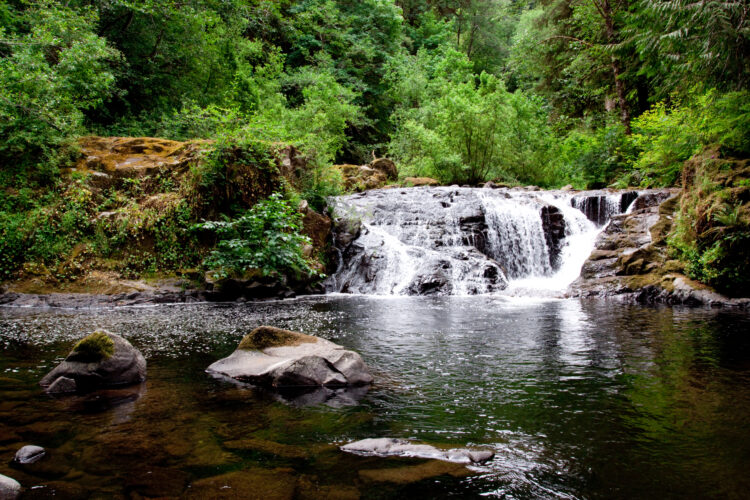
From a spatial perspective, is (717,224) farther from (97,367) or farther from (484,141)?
(484,141)

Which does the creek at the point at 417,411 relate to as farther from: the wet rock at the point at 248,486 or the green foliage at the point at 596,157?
the green foliage at the point at 596,157

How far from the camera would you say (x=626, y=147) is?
2008 centimetres

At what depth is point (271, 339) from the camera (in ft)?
16.8

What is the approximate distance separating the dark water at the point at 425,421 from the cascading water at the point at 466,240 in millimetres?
6091

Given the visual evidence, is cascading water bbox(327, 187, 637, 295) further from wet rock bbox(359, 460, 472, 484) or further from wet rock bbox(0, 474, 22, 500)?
wet rock bbox(0, 474, 22, 500)

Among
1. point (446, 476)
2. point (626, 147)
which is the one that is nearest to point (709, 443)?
point (446, 476)

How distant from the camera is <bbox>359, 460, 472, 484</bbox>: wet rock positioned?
261cm

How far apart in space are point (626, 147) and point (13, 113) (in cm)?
2233

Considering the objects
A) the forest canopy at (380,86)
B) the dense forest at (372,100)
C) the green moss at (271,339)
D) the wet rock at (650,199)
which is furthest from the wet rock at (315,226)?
the wet rock at (650,199)

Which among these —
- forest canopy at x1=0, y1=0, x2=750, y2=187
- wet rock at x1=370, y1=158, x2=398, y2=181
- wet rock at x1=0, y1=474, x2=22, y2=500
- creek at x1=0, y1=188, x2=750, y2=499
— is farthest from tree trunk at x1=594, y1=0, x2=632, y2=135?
wet rock at x1=0, y1=474, x2=22, y2=500

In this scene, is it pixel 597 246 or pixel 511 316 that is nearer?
pixel 511 316

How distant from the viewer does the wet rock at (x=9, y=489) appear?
2244 millimetres

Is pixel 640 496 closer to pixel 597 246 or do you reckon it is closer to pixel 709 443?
pixel 709 443

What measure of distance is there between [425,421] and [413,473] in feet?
2.93
